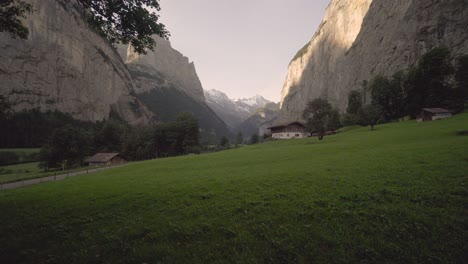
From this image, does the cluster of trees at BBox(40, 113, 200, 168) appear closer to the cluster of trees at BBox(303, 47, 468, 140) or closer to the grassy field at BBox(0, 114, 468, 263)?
the cluster of trees at BBox(303, 47, 468, 140)

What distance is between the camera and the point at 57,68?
13575 centimetres

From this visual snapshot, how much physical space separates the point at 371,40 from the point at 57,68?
8136 inches

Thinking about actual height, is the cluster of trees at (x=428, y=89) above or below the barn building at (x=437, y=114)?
above

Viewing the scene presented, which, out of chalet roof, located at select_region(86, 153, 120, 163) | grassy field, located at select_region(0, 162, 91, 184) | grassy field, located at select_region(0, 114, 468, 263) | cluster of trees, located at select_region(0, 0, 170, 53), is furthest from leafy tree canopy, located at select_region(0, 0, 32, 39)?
chalet roof, located at select_region(86, 153, 120, 163)

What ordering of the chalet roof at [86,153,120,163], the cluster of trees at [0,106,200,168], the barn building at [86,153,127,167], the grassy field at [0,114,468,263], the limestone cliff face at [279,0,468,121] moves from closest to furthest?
the grassy field at [0,114,468,263]
the barn building at [86,153,127,167]
the chalet roof at [86,153,120,163]
the cluster of trees at [0,106,200,168]
the limestone cliff face at [279,0,468,121]

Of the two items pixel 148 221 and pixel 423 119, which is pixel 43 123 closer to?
pixel 148 221

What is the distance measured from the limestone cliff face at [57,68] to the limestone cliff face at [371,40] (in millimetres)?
163287

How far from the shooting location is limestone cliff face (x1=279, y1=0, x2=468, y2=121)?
80.5 metres

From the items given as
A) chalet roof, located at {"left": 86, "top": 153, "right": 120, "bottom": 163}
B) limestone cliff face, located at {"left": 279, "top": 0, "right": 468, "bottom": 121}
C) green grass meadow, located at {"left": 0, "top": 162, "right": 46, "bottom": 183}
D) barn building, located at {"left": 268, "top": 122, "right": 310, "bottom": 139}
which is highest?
limestone cliff face, located at {"left": 279, "top": 0, "right": 468, "bottom": 121}

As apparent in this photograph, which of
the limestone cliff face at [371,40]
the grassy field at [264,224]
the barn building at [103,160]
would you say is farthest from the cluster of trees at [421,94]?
the barn building at [103,160]

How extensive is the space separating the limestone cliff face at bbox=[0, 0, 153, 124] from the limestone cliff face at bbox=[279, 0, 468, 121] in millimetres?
163287

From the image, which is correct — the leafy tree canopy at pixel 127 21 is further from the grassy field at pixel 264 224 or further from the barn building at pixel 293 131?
the barn building at pixel 293 131

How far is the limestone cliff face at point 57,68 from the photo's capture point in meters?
120

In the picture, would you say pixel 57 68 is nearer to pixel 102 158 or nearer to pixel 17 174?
pixel 102 158
